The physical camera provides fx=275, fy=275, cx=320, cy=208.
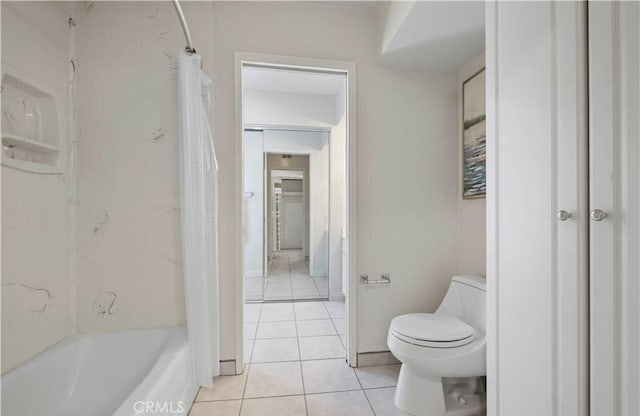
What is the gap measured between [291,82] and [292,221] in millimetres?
2392

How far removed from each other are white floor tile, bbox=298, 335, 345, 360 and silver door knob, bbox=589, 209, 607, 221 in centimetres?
176

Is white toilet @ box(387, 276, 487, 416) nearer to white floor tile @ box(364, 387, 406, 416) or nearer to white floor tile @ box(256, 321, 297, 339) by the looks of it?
white floor tile @ box(364, 387, 406, 416)

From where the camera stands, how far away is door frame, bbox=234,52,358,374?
1.76 m

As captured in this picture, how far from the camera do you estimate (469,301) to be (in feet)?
5.35

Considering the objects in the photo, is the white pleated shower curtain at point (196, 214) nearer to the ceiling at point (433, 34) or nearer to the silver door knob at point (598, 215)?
the ceiling at point (433, 34)

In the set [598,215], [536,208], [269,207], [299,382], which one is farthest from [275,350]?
[269,207]

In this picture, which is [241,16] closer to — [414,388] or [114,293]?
[114,293]

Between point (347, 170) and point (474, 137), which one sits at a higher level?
point (474, 137)

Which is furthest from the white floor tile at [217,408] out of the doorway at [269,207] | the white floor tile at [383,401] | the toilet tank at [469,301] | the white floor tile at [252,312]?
the doorway at [269,207]

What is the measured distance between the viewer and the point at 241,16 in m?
1.77

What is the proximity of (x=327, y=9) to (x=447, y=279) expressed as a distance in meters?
2.05

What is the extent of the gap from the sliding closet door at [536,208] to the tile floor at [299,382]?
0.79m

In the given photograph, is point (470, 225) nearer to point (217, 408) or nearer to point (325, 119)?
point (217, 408)

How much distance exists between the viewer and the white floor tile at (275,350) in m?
1.97
